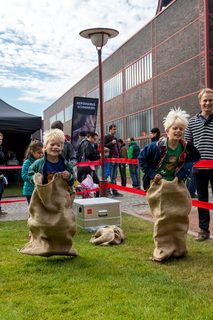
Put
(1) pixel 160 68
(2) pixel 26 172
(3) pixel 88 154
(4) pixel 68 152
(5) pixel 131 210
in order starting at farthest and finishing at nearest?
(1) pixel 160 68, (3) pixel 88 154, (5) pixel 131 210, (4) pixel 68 152, (2) pixel 26 172

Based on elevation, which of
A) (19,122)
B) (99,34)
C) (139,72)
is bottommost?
→ (19,122)

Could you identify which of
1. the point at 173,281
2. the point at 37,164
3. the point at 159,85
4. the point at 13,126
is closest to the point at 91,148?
the point at 13,126

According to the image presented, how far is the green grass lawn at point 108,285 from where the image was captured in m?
3.48

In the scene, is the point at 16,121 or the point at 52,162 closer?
the point at 52,162

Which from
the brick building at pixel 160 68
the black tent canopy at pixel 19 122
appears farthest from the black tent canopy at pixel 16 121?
the brick building at pixel 160 68

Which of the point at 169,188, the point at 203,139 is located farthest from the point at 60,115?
the point at 169,188

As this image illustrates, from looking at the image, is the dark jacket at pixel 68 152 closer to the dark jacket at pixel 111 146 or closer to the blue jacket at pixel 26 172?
the blue jacket at pixel 26 172

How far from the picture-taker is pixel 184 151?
5035 mm

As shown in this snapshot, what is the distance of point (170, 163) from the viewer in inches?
200

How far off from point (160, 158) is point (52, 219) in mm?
1396

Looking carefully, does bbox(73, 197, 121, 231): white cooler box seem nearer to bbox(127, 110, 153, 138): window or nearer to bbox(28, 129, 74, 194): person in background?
bbox(28, 129, 74, 194): person in background

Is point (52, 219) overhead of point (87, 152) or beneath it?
beneath

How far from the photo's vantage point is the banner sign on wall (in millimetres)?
13406

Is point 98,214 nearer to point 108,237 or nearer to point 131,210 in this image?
point 108,237
